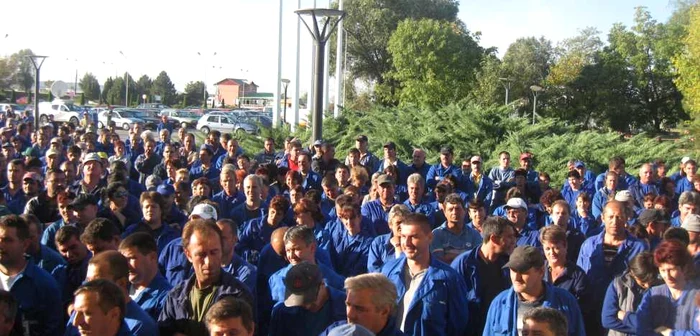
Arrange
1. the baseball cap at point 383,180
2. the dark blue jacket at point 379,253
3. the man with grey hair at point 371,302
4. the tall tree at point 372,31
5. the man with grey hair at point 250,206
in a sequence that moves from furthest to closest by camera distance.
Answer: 1. the tall tree at point 372,31
2. the baseball cap at point 383,180
3. the man with grey hair at point 250,206
4. the dark blue jacket at point 379,253
5. the man with grey hair at point 371,302

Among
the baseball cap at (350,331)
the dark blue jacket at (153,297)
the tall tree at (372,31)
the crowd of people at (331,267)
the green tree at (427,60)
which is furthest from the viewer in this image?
the tall tree at (372,31)

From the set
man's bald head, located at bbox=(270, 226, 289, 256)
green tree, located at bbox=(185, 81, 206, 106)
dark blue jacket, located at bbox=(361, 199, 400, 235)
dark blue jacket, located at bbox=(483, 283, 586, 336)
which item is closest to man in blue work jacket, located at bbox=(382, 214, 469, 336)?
dark blue jacket, located at bbox=(483, 283, 586, 336)

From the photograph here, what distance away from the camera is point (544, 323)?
3.61 m

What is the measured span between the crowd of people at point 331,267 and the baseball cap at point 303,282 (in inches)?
0.5

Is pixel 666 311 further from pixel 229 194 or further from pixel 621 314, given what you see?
pixel 229 194

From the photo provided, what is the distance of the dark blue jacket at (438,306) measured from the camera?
15.5ft

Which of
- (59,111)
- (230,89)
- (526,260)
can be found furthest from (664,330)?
(230,89)

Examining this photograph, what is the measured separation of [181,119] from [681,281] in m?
50.8

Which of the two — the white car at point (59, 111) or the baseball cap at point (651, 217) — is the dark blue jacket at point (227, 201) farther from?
the white car at point (59, 111)

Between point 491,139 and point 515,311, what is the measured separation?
44.4 feet

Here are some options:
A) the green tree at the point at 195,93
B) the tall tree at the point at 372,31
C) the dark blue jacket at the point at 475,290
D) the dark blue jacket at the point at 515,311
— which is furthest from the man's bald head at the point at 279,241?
the green tree at the point at 195,93

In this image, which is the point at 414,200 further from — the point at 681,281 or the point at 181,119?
the point at 181,119

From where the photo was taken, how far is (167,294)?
4504mm

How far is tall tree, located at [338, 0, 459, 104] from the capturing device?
52844mm
